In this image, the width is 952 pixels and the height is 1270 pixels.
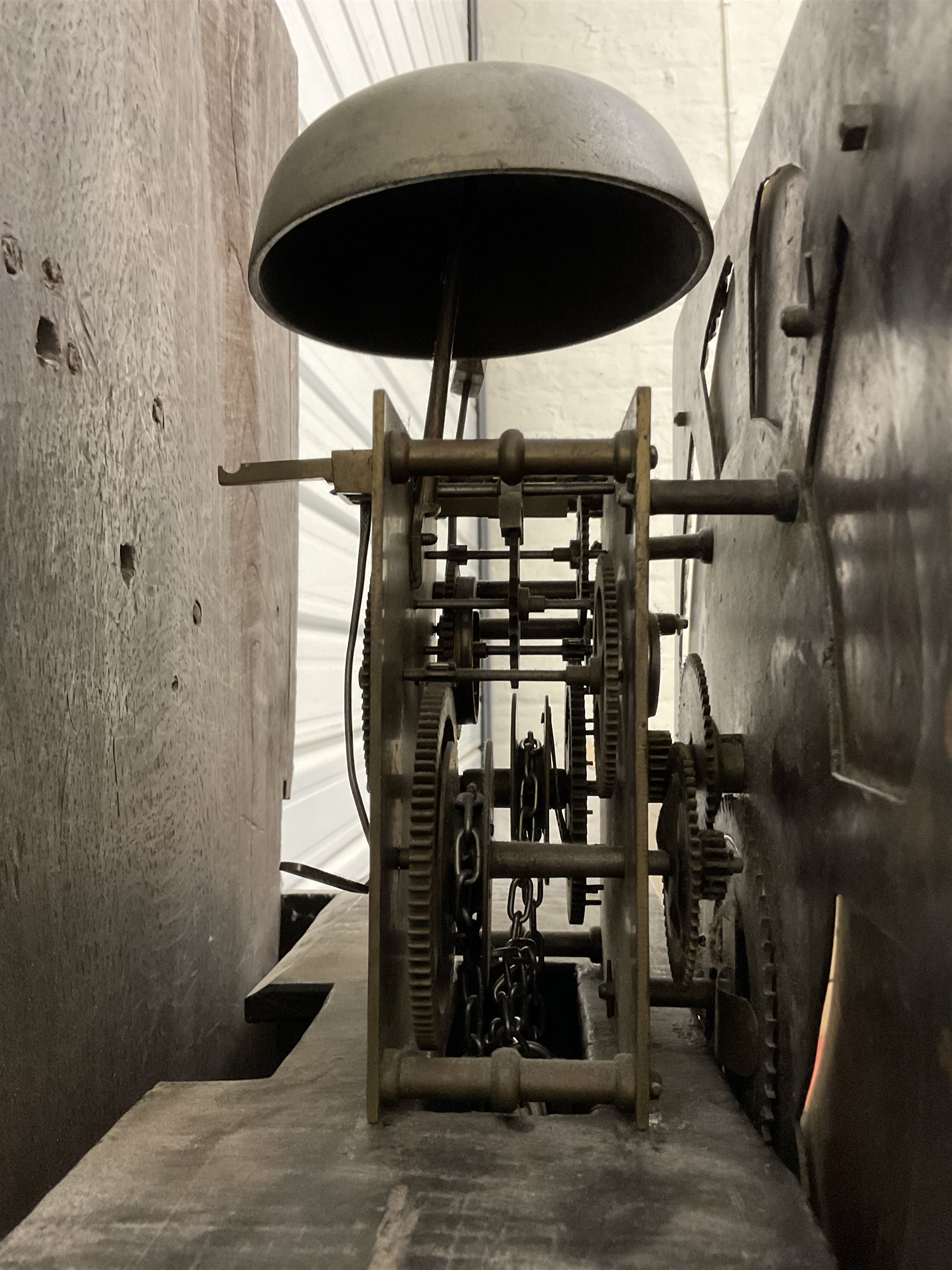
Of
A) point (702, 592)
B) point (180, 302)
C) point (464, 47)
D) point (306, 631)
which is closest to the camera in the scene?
point (180, 302)

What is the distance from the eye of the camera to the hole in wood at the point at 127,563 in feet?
4.19

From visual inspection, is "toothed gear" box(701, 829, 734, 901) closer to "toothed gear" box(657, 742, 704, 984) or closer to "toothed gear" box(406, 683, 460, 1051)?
"toothed gear" box(657, 742, 704, 984)

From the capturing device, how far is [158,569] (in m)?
1.39

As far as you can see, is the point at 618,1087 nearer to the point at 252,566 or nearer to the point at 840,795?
the point at 840,795

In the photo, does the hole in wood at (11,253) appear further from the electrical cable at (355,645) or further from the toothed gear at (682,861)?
the toothed gear at (682,861)

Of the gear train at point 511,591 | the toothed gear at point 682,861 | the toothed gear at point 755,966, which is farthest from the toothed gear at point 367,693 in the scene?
the toothed gear at point 755,966

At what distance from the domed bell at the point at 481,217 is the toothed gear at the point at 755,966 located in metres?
0.78

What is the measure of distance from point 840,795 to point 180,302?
111 cm

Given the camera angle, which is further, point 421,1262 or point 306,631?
point 306,631

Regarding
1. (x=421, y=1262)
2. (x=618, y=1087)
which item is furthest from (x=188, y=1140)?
(x=618, y=1087)

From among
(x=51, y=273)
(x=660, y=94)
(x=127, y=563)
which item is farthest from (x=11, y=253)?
(x=660, y=94)

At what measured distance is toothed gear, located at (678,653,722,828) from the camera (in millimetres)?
1372

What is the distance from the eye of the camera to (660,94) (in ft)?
17.3

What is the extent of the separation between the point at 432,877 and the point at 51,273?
755 mm
